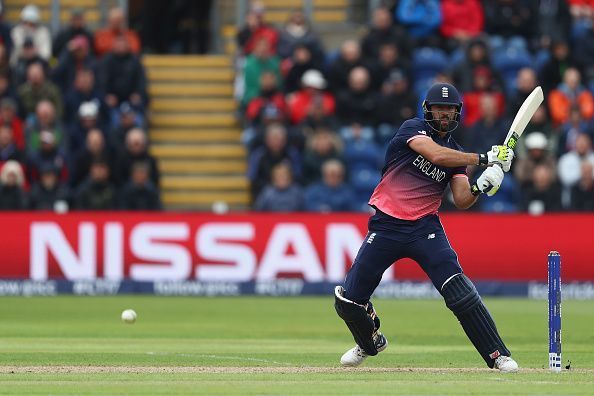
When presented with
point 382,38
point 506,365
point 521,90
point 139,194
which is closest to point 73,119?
point 139,194

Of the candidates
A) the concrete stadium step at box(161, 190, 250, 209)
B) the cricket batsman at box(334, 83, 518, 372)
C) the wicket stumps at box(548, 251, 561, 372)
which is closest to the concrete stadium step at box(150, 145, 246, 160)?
the concrete stadium step at box(161, 190, 250, 209)

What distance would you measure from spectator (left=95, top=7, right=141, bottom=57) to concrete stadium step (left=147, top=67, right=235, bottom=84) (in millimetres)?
906

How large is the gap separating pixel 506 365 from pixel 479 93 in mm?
13174

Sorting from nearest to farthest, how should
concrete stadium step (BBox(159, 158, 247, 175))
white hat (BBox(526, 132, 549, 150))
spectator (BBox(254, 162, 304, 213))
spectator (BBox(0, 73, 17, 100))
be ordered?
1. spectator (BBox(254, 162, 304, 213))
2. white hat (BBox(526, 132, 549, 150))
3. spectator (BBox(0, 73, 17, 100))
4. concrete stadium step (BBox(159, 158, 247, 175))

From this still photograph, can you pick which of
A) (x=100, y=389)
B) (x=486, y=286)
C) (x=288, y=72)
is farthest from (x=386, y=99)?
(x=100, y=389)

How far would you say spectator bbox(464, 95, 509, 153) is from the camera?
24109 millimetres

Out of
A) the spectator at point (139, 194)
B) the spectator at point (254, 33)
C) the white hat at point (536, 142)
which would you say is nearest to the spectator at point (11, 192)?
the spectator at point (139, 194)

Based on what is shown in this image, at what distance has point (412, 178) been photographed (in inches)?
496

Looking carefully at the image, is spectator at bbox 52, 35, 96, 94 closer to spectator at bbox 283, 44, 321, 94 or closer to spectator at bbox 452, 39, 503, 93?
spectator at bbox 283, 44, 321, 94

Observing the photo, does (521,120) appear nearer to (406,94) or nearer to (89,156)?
(89,156)

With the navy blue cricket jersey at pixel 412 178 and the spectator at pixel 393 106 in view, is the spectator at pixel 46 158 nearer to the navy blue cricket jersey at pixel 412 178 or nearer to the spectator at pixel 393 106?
the spectator at pixel 393 106

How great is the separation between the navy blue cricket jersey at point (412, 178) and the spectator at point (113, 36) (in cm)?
1308

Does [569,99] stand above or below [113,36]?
below

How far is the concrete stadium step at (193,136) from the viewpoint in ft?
86.2
